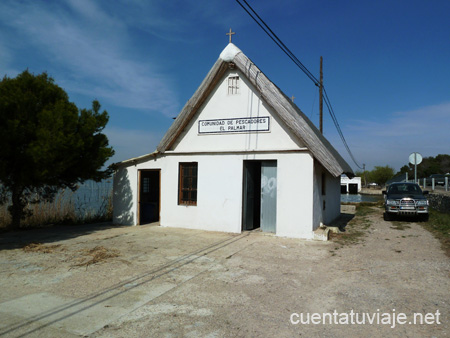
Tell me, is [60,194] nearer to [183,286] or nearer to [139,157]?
[139,157]

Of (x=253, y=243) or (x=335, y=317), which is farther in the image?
(x=253, y=243)

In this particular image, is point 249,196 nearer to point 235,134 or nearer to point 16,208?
point 235,134

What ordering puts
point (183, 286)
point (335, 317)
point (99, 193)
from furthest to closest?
point (99, 193) → point (183, 286) → point (335, 317)

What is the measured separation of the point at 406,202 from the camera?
14078 mm

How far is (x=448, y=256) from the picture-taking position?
7828 mm

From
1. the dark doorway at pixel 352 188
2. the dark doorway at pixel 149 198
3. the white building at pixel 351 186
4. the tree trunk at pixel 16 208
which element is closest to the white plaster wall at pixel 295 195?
the dark doorway at pixel 149 198

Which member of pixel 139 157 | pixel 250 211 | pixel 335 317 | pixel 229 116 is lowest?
pixel 335 317

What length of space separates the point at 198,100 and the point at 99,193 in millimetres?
8362

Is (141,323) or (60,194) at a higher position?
(60,194)

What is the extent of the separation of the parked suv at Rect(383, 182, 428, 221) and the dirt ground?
496 cm

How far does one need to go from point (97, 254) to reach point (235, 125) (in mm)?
6228

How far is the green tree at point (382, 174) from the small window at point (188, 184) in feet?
253

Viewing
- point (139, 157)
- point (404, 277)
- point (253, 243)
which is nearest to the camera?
point (404, 277)

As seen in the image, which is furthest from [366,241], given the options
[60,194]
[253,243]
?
[60,194]
